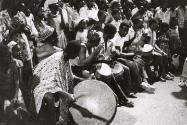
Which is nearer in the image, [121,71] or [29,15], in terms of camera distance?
[121,71]

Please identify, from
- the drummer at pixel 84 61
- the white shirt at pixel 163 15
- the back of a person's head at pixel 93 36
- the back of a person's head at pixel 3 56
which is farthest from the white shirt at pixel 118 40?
the white shirt at pixel 163 15

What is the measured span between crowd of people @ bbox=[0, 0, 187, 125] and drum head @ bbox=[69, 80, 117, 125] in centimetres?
17

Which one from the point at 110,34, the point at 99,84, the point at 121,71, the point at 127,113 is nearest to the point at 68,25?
the point at 110,34

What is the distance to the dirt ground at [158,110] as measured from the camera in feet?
24.5

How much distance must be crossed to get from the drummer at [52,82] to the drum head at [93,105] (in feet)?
0.63

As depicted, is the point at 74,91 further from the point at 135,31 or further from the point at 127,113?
the point at 135,31

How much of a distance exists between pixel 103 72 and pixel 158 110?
1.40m

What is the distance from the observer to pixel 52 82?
5867 millimetres

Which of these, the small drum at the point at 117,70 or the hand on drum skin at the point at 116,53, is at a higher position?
the hand on drum skin at the point at 116,53

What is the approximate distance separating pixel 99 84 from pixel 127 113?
5.63 ft

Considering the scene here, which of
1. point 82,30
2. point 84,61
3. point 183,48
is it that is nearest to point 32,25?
Answer: point 82,30

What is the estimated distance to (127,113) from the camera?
794cm

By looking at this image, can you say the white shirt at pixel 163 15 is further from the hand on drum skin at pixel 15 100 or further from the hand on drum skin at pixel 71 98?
the hand on drum skin at pixel 15 100

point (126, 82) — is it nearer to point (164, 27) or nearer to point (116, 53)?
point (116, 53)
